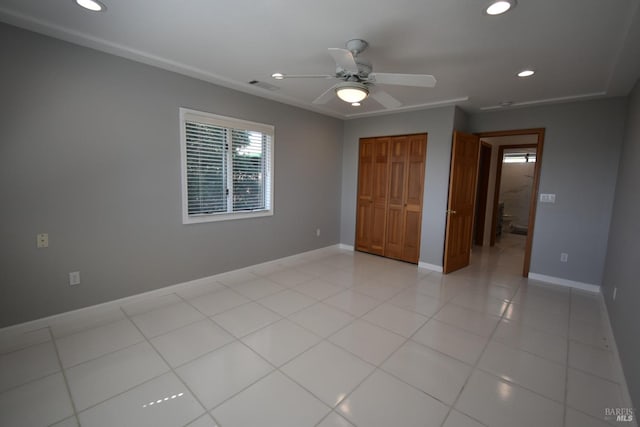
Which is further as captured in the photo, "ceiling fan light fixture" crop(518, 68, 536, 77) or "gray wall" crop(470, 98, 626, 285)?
"gray wall" crop(470, 98, 626, 285)

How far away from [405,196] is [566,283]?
8.13ft

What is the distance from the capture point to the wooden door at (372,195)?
4980 mm

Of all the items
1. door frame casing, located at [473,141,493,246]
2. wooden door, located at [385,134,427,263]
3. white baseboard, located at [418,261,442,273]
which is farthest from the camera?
door frame casing, located at [473,141,493,246]

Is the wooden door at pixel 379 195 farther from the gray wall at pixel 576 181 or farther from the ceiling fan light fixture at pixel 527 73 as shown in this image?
the ceiling fan light fixture at pixel 527 73

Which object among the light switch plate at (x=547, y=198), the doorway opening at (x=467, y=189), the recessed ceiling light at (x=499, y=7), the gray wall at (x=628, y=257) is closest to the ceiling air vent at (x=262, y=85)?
the recessed ceiling light at (x=499, y=7)

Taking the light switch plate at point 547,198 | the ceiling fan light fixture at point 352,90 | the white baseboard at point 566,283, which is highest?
the ceiling fan light fixture at point 352,90

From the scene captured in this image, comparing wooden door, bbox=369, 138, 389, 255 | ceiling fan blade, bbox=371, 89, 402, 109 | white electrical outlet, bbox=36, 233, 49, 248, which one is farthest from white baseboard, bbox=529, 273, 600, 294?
white electrical outlet, bbox=36, 233, 49, 248

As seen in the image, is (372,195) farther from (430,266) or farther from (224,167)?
(224,167)

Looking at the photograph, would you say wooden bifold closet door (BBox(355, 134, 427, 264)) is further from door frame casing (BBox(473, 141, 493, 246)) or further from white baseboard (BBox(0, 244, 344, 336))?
door frame casing (BBox(473, 141, 493, 246))

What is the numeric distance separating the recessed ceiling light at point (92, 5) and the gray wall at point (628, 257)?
4.15m

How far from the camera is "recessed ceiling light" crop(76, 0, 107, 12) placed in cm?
193

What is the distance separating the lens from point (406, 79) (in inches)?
87.1

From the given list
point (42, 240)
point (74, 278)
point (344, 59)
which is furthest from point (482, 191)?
point (42, 240)

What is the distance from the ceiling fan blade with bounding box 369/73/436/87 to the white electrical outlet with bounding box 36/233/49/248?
10.2 ft
